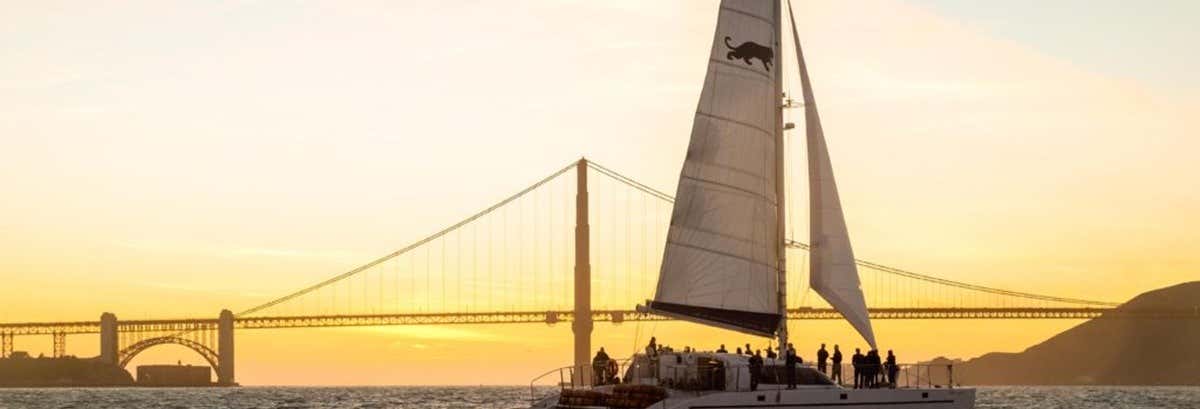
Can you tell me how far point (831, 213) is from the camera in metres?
34.7

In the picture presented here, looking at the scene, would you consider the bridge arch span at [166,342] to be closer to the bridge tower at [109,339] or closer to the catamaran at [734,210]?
the bridge tower at [109,339]

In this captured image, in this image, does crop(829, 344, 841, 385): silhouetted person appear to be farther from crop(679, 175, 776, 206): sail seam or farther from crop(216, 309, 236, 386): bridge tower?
crop(216, 309, 236, 386): bridge tower

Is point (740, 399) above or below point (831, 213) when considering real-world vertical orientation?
below

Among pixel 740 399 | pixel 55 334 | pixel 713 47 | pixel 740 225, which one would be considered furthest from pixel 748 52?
pixel 55 334

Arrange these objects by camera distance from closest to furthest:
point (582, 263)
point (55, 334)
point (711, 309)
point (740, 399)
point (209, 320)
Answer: point (740, 399), point (711, 309), point (582, 263), point (209, 320), point (55, 334)

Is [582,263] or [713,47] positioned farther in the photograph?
[582,263]

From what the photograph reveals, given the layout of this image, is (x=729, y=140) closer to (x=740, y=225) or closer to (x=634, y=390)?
(x=740, y=225)

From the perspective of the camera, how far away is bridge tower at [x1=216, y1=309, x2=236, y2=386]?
144500 millimetres

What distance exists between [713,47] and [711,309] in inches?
178

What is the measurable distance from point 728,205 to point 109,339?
13013 cm

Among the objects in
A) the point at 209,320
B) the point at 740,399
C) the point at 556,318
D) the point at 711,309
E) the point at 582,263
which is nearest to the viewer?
the point at 740,399

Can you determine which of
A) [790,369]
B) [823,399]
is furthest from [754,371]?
[823,399]

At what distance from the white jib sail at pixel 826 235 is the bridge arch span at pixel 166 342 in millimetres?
115036

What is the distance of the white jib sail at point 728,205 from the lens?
32906 mm
